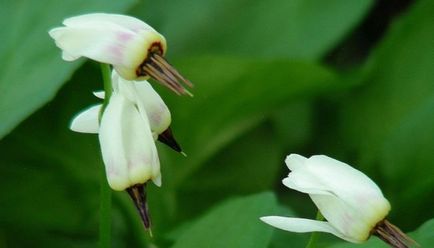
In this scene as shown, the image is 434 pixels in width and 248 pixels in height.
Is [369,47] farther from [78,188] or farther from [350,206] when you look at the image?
[350,206]

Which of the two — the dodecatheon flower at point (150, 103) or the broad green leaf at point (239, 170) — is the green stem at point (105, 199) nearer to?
the dodecatheon flower at point (150, 103)

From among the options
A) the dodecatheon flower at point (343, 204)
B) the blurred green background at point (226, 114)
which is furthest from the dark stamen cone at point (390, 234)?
the blurred green background at point (226, 114)

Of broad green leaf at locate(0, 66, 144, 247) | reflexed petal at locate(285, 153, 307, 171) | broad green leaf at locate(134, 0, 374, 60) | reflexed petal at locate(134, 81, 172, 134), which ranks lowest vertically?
broad green leaf at locate(0, 66, 144, 247)

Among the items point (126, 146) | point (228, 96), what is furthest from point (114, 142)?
point (228, 96)

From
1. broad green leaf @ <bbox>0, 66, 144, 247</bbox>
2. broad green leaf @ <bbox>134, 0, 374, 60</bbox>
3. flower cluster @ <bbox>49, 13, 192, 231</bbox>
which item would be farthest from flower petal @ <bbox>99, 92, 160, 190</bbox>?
broad green leaf @ <bbox>134, 0, 374, 60</bbox>

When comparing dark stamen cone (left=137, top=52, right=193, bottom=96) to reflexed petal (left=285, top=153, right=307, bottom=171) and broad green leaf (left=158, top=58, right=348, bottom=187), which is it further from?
broad green leaf (left=158, top=58, right=348, bottom=187)

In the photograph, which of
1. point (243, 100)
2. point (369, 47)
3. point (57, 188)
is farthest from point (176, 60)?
point (369, 47)

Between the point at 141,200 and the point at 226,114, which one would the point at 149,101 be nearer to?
the point at 141,200
